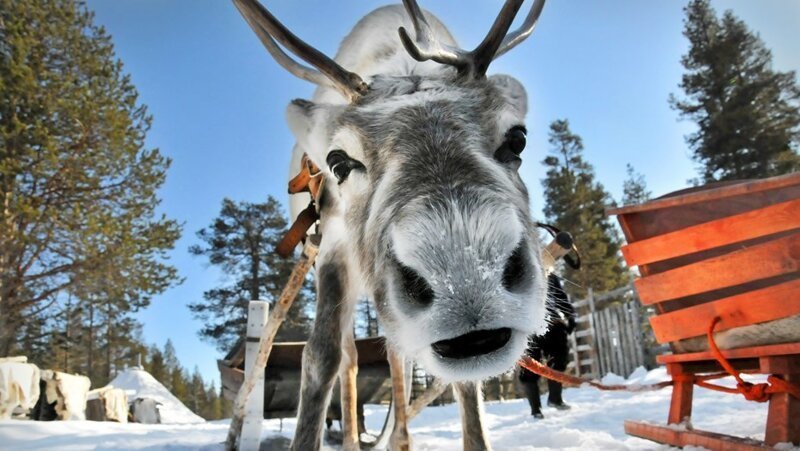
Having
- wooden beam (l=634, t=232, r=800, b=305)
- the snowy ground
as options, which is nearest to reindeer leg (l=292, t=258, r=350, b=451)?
wooden beam (l=634, t=232, r=800, b=305)

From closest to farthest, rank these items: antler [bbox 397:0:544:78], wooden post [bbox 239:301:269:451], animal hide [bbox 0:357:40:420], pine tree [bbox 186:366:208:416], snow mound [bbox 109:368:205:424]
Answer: antler [bbox 397:0:544:78] → wooden post [bbox 239:301:269:451] → animal hide [bbox 0:357:40:420] → snow mound [bbox 109:368:205:424] → pine tree [bbox 186:366:208:416]

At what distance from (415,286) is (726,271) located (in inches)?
86.2

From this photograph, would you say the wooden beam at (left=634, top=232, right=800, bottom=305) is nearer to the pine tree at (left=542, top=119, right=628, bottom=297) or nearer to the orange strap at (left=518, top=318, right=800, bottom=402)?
the orange strap at (left=518, top=318, right=800, bottom=402)

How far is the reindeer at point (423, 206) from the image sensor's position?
57.4 inches

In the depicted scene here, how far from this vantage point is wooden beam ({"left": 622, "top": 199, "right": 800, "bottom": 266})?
2556 millimetres

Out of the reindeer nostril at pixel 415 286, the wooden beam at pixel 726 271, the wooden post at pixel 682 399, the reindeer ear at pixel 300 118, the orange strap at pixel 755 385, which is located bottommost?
the wooden post at pixel 682 399

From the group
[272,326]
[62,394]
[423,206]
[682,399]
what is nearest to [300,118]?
[423,206]

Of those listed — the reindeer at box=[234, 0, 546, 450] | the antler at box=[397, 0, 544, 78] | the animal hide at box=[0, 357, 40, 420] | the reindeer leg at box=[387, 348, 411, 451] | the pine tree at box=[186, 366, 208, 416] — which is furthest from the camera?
the pine tree at box=[186, 366, 208, 416]

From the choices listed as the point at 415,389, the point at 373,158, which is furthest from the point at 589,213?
the point at 373,158

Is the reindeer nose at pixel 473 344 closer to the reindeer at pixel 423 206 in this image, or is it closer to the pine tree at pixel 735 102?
the reindeer at pixel 423 206

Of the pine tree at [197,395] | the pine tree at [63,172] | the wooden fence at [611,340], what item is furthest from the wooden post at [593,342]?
→ the pine tree at [197,395]

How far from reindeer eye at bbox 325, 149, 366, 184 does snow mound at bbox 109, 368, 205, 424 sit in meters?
22.5

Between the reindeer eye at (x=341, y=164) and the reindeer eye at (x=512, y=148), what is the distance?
0.61 metres

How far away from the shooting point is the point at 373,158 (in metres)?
2.13
